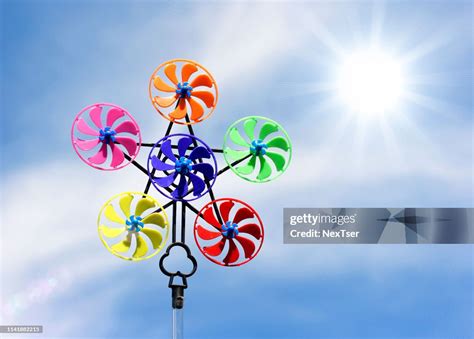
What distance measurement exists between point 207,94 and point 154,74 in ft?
1.91

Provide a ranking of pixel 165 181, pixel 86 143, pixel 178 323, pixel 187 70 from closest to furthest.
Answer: pixel 178 323 → pixel 165 181 → pixel 86 143 → pixel 187 70

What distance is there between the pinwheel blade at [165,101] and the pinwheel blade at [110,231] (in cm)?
132

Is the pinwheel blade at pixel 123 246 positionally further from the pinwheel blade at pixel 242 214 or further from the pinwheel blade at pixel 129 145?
the pinwheel blade at pixel 242 214

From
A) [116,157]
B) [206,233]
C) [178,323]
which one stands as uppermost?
[116,157]

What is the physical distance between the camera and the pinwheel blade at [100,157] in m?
9.06

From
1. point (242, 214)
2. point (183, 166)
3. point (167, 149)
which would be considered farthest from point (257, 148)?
point (167, 149)

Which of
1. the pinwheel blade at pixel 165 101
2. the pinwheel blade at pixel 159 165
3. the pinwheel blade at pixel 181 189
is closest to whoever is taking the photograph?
the pinwheel blade at pixel 159 165

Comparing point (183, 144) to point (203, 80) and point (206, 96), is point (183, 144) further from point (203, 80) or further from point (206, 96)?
point (203, 80)

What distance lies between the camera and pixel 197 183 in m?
9.03

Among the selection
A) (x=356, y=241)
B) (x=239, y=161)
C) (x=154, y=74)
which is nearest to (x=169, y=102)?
(x=154, y=74)

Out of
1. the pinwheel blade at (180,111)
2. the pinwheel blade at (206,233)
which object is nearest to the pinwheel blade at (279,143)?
Answer: the pinwheel blade at (180,111)

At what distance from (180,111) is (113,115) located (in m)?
0.68

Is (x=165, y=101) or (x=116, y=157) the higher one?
(x=165, y=101)

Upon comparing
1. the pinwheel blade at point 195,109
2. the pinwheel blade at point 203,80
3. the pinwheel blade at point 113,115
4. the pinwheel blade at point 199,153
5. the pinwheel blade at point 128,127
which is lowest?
the pinwheel blade at point 199,153
